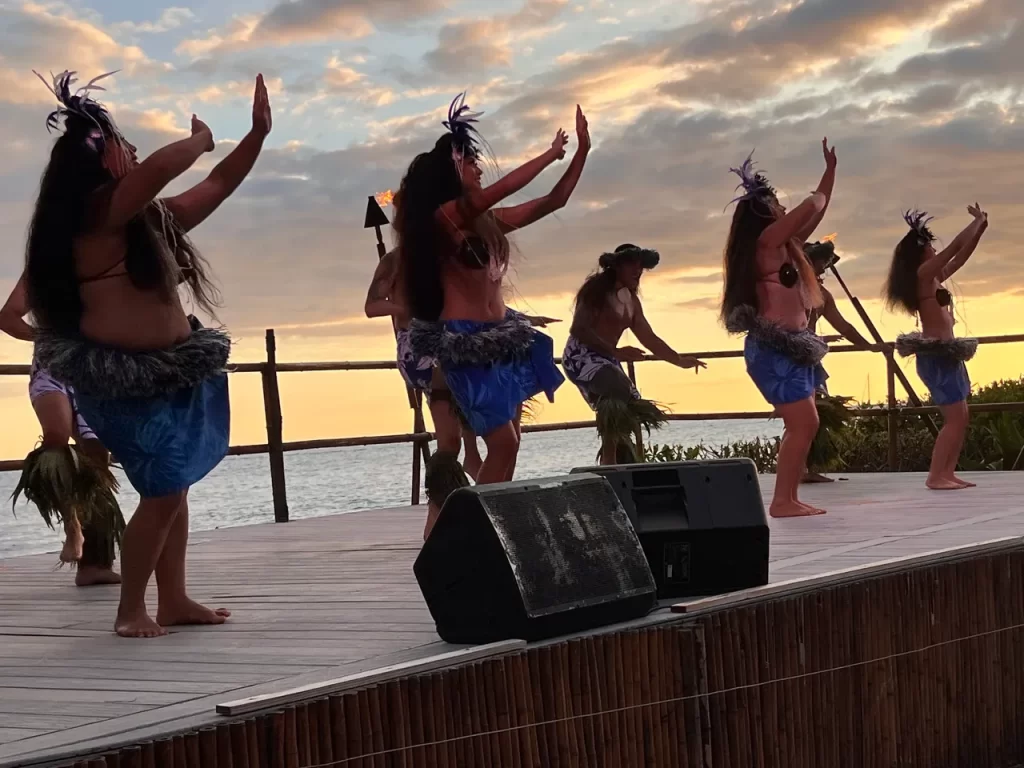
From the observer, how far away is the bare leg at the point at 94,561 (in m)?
4.79

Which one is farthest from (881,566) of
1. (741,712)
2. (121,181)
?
(121,181)

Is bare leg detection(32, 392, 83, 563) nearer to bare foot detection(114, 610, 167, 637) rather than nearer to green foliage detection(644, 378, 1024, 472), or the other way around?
bare foot detection(114, 610, 167, 637)

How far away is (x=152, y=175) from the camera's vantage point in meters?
3.15

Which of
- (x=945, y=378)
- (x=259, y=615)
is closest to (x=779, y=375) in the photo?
(x=945, y=378)

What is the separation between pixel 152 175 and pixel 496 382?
1.54 meters

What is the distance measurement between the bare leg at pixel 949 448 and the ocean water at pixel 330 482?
1.36 m

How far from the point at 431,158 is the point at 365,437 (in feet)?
13.2

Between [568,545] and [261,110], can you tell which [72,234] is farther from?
[568,545]

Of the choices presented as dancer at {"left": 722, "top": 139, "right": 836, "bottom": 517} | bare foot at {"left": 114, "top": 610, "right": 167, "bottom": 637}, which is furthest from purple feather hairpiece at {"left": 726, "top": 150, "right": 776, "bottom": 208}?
bare foot at {"left": 114, "top": 610, "right": 167, "bottom": 637}

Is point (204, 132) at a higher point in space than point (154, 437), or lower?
higher

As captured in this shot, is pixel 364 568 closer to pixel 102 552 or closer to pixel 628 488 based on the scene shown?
pixel 102 552

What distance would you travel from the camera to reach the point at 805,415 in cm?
570

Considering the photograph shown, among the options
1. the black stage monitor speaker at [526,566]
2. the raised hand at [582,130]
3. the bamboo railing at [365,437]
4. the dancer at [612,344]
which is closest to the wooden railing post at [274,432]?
the bamboo railing at [365,437]

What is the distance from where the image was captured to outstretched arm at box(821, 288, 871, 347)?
22.8 feet
